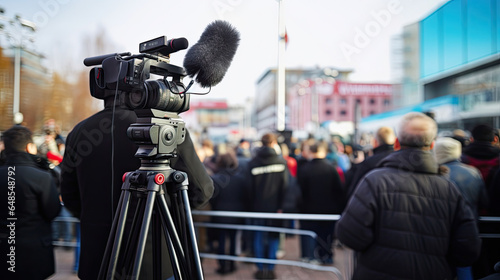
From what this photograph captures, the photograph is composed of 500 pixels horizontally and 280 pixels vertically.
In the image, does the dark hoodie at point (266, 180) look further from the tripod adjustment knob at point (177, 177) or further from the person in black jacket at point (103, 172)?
the tripod adjustment knob at point (177, 177)

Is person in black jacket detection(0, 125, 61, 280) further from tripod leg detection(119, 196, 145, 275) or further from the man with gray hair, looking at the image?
the man with gray hair

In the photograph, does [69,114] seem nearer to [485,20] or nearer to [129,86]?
[129,86]

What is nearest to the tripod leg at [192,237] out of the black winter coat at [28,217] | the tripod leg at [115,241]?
the tripod leg at [115,241]

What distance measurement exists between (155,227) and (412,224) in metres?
1.48

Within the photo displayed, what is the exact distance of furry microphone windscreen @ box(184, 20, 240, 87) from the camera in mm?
1636

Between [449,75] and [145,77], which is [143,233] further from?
[449,75]

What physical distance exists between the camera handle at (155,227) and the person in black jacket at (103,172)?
0.22 m

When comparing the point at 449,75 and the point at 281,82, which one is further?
the point at 449,75

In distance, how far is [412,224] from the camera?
210 centimetres

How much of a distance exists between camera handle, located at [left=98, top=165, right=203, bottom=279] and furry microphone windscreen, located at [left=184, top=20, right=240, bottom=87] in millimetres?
442

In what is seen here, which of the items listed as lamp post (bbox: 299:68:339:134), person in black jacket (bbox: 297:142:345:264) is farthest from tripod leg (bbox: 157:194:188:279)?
lamp post (bbox: 299:68:339:134)

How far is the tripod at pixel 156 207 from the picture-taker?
1491 mm

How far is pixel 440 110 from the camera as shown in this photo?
1917cm

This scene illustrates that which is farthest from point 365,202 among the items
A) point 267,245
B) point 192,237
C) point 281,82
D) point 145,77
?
point 281,82
